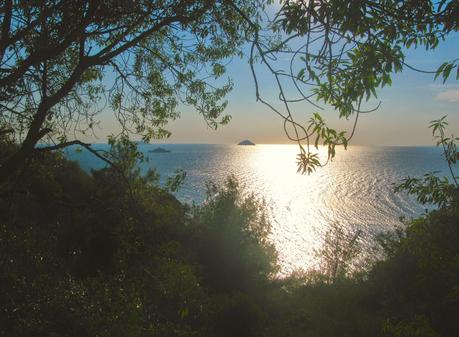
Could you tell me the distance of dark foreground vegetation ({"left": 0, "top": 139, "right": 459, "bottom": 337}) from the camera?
22.2 feet

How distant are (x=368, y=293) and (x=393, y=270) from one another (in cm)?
250

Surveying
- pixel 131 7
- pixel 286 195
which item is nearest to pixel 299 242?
pixel 286 195

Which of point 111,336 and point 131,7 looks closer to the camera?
point 131,7

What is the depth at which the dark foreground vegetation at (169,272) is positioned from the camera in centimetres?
678

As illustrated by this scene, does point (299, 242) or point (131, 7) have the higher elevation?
point (131, 7)

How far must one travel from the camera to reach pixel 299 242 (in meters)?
52.3

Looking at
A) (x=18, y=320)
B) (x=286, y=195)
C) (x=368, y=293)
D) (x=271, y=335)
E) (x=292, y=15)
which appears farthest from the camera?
(x=286, y=195)

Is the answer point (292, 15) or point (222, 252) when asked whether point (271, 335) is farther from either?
point (292, 15)

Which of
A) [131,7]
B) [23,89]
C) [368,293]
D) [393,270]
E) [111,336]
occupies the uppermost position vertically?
[131,7]

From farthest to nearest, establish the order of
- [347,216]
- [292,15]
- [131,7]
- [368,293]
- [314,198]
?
[314,198] → [347,216] → [368,293] → [131,7] → [292,15]

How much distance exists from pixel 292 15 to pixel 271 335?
14954 millimetres

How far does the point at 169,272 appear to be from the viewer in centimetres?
779

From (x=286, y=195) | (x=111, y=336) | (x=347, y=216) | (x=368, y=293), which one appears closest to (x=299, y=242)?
(x=347, y=216)

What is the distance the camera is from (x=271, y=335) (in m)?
15.4
